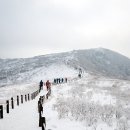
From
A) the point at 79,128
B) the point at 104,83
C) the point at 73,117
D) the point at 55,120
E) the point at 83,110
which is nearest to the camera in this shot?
the point at 79,128

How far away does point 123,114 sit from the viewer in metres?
18.0

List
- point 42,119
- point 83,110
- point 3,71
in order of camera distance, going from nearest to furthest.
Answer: point 42,119, point 83,110, point 3,71

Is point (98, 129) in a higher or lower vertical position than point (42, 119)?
lower

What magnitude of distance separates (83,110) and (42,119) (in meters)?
5.66

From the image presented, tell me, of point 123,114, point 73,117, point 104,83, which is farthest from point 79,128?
point 104,83

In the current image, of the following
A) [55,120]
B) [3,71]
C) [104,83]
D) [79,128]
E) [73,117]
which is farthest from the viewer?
[3,71]

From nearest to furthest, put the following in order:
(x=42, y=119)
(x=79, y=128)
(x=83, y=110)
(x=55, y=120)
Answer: (x=42, y=119), (x=79, y=128), (x=55, y=120), (x=83, y=110)

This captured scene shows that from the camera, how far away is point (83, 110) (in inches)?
687

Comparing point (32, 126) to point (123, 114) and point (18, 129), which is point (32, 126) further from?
point (123, 114)

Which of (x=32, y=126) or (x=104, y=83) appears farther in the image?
(x=104, y=83)

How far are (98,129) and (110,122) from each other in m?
1.55

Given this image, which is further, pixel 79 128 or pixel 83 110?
pixel 83 110

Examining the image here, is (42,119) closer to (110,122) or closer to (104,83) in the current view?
(110,122)

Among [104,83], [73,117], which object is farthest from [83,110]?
[104,83]
